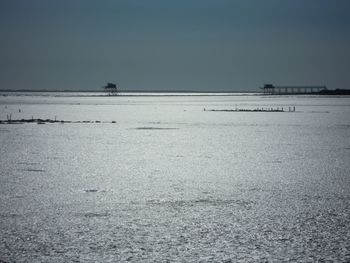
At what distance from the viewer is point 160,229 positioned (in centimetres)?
860

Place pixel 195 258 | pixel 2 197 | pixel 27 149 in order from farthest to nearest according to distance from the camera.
Result: pixel 27 149 < pixel 2 197 < pixel 195 258

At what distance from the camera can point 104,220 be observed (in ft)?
30.4

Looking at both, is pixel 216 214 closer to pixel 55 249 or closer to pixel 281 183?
pixel 55 249

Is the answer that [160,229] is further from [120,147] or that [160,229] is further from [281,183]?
[120,147]

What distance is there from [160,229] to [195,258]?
1.72 metres

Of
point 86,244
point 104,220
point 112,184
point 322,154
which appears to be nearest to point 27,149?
point 112,184

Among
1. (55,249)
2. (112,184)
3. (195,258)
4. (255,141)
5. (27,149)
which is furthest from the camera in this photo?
(255,141)

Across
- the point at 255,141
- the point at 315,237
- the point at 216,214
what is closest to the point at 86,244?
the point at 216,214

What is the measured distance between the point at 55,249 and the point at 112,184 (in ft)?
20.0

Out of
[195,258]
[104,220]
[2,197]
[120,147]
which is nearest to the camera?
[195,258]

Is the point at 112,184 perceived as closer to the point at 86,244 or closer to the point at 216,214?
the point at 216,214

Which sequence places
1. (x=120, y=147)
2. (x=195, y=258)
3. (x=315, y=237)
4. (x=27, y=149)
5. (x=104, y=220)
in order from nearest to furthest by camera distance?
(x=195, y=258) → (x=315, y=237) → (x=104, y=220) → (x=27, y=149) → (x=120, y=147)

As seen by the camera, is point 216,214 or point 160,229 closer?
point 160,229

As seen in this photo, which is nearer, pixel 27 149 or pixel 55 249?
pixel 55 249
